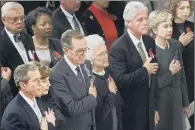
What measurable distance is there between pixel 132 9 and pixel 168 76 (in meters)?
0.68

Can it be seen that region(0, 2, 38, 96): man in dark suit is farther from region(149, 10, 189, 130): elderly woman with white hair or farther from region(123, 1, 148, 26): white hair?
region(149, 10, 189, 130): elderly woman with white hair

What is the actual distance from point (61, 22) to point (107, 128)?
933 millimetres

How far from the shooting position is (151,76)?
4.73 meters

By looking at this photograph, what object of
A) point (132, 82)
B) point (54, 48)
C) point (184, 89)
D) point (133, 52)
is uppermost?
point (54, 48)

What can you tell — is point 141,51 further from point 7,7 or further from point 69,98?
point 7,7

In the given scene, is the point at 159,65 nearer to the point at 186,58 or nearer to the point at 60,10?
the point at 186,58

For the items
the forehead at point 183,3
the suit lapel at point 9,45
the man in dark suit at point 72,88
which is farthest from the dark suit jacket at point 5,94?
the forehead at point 183,3

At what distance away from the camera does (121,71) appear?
14.9ft

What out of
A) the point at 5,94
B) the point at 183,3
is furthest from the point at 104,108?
the point at 183,3

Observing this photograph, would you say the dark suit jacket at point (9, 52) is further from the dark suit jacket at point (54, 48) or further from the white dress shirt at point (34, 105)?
the white dress shirt at point (34, 105)

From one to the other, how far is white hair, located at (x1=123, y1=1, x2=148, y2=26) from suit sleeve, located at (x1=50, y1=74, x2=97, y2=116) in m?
0.79

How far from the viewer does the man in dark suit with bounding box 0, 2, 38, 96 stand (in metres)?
4.46

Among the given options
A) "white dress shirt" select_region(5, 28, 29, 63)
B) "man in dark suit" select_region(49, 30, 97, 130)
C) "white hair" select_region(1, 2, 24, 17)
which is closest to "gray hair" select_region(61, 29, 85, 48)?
"man in dark suit" select_region(49, 30, 97, 130)

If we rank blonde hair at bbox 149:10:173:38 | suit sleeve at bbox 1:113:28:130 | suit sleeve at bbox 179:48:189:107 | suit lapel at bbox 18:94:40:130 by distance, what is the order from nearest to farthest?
suit sleeve at bbox 1:113:28:130, suit lapel at bbox 18:94:40:130, blonde hair at bbox 149:10:173:38, suit sleeve at bbox 179:48:189:107
